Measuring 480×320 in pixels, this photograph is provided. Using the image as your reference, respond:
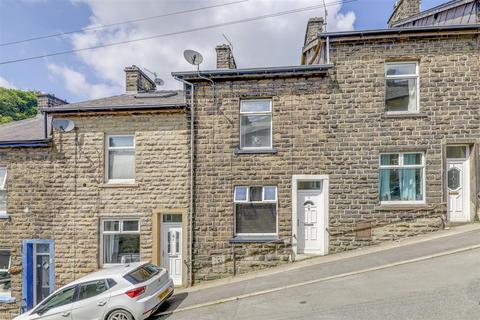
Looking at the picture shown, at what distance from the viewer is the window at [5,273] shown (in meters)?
11.3

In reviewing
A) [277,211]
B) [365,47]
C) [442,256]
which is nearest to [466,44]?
[365,47]

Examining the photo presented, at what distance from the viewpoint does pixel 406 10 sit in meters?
14.2

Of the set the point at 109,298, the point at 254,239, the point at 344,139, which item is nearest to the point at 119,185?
the point at 109,298

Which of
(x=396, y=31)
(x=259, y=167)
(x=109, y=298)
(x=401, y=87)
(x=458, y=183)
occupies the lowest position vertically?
(x=109, y=298)

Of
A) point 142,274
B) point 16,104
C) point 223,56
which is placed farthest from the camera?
point 16,104

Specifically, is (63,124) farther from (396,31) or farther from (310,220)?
(396,31)

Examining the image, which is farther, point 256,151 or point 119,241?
point 119,241

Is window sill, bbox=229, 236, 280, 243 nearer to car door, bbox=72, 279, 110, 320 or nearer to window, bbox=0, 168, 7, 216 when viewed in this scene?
car door, bbox=72, 279, 110, 320

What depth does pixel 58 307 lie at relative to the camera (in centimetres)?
769

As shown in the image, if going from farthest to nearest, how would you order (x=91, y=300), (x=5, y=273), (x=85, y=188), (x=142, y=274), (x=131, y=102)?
(x=131, y=102) → (x=5, y=273) → (x=85, y=188) → (x=142, y=274) → (x=91, y=300)

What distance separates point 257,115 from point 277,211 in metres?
3.30

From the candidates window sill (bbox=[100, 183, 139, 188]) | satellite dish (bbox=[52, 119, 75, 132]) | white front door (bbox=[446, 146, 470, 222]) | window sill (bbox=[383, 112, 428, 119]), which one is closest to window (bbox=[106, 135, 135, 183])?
window sill (bbox=[100, 183, 139, 188])

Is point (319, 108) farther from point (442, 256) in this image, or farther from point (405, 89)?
point (442, 256)

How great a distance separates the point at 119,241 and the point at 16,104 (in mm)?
36170
